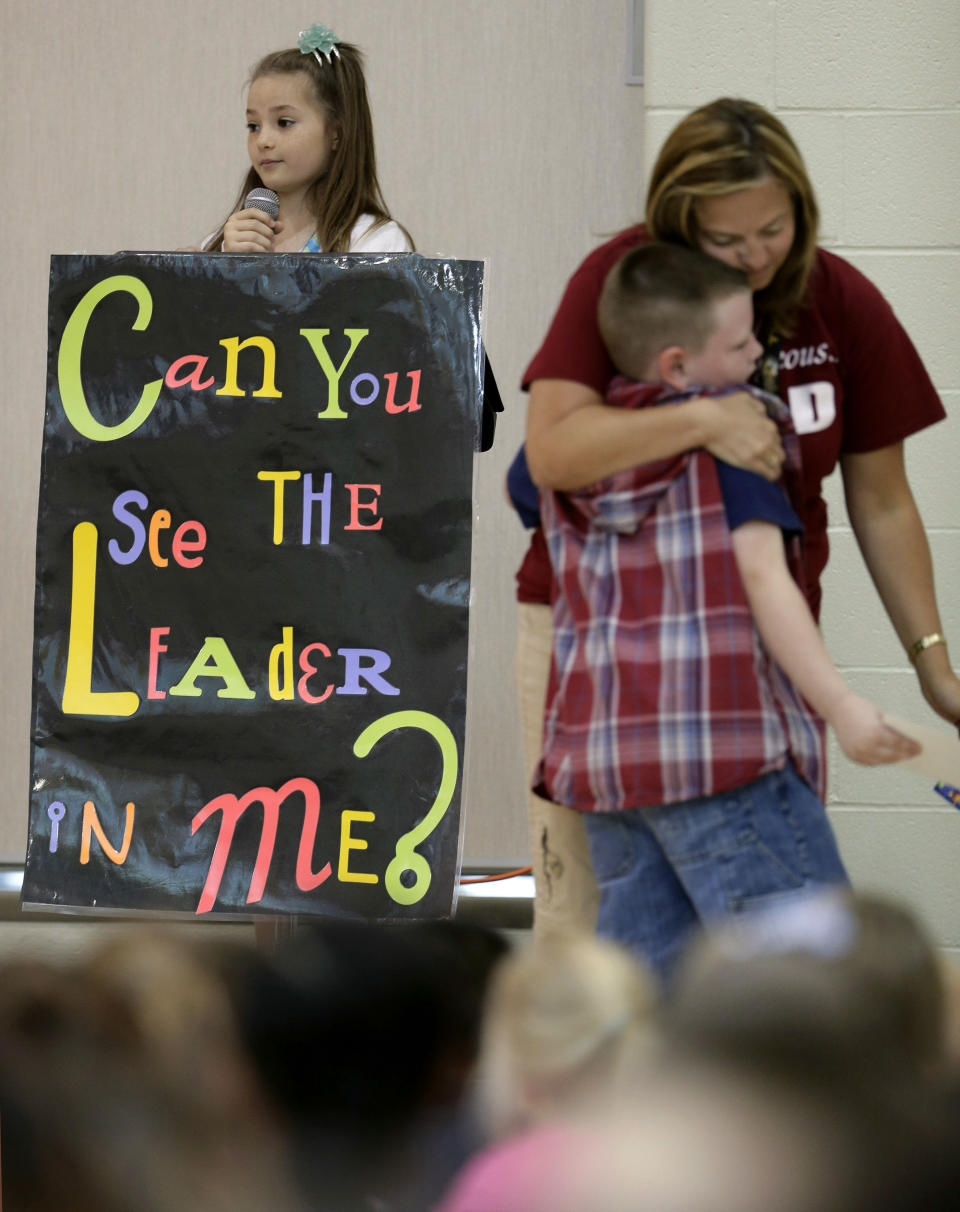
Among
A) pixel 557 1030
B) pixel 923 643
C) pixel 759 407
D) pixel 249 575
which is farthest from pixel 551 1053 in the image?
pixel 249 575

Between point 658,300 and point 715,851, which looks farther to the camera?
point 658,300

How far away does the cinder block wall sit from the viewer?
1939 mm

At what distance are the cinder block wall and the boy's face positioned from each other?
3.72ft

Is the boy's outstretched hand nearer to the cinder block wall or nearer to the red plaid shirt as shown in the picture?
the red plaid shirt

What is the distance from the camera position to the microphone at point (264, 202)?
5.11 ft

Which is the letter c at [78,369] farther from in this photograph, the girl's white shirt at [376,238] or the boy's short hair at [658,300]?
the boy's short hair at [658,300]

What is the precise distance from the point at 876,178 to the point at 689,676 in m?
1.44

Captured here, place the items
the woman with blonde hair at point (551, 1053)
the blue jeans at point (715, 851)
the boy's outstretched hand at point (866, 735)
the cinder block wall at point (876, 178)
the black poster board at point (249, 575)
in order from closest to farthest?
the woman with blonde hair at point (551, 1053) < the boy's outstretched hand at point (866, 735) < the blue jeans at point (715, 851) < the black poster board at point (249, 575) < the cinder block wall at point (876, 178)

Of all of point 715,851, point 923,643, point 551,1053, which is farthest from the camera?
point 923,643

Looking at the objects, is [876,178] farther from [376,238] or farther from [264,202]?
[264,202]

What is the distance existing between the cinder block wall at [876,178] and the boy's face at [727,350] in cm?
113

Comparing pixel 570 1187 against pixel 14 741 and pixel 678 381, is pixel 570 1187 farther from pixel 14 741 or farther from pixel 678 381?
pixel 14 741

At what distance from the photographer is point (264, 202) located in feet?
5.12

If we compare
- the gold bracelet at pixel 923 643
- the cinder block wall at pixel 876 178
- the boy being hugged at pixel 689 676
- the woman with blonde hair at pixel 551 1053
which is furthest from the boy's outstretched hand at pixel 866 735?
the cinder block wall at pixel 876 178
